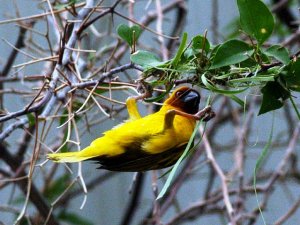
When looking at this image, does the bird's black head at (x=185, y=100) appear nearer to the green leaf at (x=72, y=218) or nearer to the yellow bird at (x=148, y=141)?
the yellow bird at (x=148, y=141)

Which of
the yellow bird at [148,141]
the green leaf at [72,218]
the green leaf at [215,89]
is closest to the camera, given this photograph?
the green leaf at [215,89]

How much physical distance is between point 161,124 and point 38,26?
157 centimetres

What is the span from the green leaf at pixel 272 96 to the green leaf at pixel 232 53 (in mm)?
52

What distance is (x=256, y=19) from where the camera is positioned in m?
0.82

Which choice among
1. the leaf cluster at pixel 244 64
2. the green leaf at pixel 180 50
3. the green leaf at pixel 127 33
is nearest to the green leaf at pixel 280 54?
the leaf cluster at pixel 244 64

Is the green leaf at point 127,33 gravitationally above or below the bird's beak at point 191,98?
above

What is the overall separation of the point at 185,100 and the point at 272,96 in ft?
0.81

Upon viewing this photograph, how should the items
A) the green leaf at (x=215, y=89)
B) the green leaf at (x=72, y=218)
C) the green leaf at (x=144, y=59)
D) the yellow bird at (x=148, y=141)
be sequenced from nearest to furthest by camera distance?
the green leaf at (x=215, y=89), the green leaf at (x=144, y=59), the yellow bird at (x=148, y=141), the green leaf at (x=72, y=218)

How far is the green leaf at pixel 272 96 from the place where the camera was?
826mm

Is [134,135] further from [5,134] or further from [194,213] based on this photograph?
[194,213]

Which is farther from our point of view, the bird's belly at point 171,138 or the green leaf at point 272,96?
the bird's belly at point 171,138

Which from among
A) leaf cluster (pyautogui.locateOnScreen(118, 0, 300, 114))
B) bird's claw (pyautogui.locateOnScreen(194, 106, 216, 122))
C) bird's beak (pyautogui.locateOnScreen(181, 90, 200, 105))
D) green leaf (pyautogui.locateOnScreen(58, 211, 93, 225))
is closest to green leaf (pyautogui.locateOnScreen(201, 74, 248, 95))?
leaf cluster (pyautogui.locateOnScreen(118, 0, 300, 114))

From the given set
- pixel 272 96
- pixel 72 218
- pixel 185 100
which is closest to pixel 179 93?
pixel 185 100

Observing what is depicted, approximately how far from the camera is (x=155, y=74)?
92 cm
